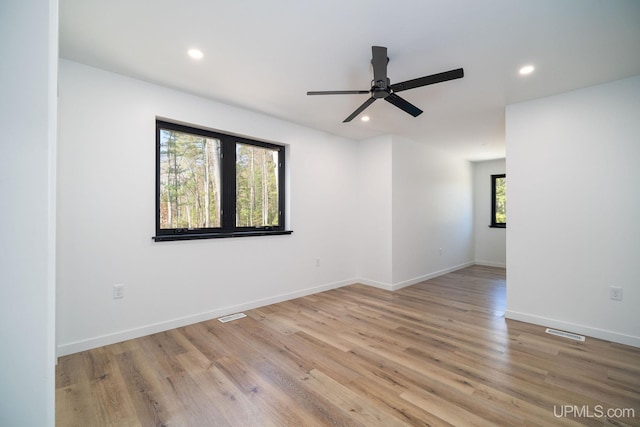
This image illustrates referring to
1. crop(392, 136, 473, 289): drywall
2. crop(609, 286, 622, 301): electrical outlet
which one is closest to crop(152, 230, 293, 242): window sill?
crop(392, 136, 473, 289): drywall

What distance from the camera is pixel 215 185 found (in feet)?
10.9

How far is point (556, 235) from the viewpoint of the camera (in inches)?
117

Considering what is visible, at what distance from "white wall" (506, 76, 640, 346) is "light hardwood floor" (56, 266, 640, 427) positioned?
1.09ft

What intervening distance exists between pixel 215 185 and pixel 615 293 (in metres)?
4.21

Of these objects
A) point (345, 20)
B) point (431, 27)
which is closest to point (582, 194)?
point (431, 27)

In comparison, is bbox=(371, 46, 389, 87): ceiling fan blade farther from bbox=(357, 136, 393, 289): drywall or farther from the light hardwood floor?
bbox=(357, 136, 393, 289): drywall

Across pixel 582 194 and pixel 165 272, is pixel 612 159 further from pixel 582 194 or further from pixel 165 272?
pixel 165 272

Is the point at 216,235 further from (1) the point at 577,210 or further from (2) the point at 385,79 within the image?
(1) the point at 577,210

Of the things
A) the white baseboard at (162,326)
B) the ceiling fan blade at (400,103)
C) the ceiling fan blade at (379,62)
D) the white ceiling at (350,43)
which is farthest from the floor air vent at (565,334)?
the ceiling fan blade at (379,62)


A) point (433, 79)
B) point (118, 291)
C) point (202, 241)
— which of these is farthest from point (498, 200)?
point (118, 291)

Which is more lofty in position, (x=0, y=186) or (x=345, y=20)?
(x=345, y=20)

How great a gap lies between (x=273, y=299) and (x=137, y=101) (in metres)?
2.67

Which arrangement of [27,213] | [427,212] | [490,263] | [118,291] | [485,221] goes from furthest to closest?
[485,221]
[490,263]
[427,212]
[118,291]
[27,213]

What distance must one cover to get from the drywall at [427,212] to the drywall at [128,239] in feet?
6.58
